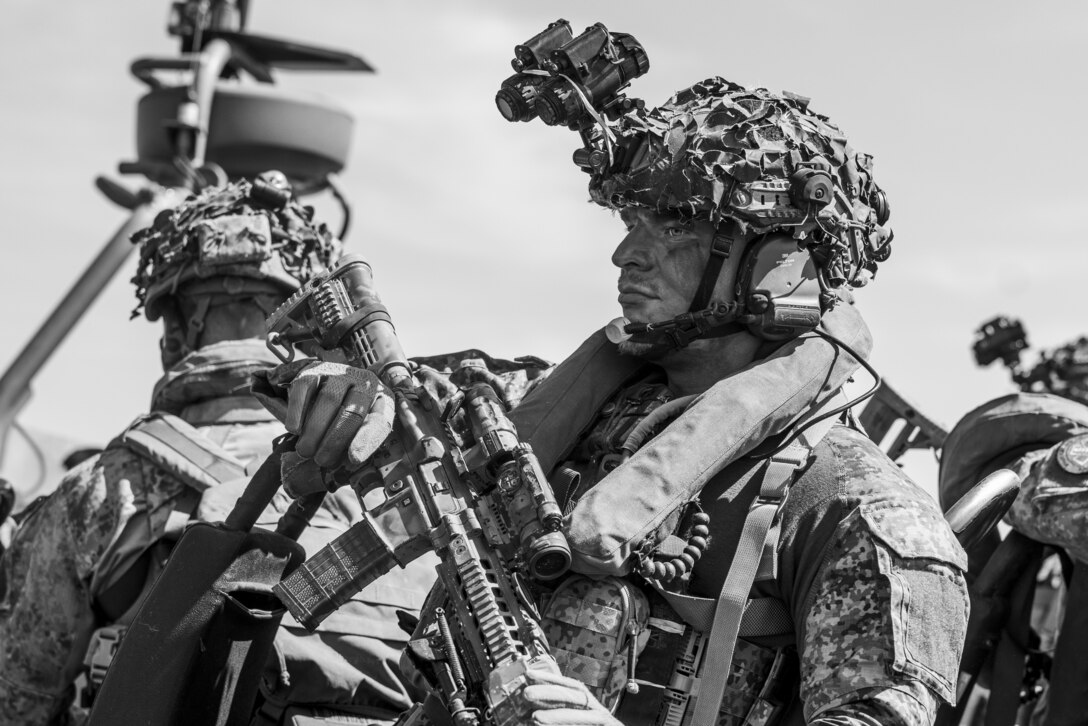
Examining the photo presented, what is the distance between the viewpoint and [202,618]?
394 cm

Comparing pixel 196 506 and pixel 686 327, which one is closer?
pixel 686 327

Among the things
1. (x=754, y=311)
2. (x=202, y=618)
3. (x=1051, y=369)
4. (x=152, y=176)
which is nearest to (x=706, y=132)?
(x=754, y=311)

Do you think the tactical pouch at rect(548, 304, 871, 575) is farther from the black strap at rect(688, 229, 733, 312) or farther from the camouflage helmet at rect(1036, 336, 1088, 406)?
the camouflage helmet at rect(1036, 336, 1088, 406)

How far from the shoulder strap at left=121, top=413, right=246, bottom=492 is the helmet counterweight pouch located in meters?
2.11

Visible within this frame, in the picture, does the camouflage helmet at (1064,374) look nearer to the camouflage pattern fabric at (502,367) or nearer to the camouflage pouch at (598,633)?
the camouflage pattern fabric at (502,367)

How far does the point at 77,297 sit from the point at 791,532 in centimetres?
1542

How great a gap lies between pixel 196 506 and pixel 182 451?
0.72 ft

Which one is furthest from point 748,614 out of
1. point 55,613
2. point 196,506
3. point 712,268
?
point 55,613

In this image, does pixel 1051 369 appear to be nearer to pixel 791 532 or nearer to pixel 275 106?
pixel 791 532

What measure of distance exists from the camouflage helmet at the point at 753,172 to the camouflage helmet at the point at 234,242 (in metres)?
2.19

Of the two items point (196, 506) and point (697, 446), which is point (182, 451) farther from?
point (697, 446)

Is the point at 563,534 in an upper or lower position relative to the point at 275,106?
lower

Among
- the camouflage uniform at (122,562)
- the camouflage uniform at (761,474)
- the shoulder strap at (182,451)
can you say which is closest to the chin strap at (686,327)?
the camouflage uniform at (761,474)

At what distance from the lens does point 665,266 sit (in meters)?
3.83
